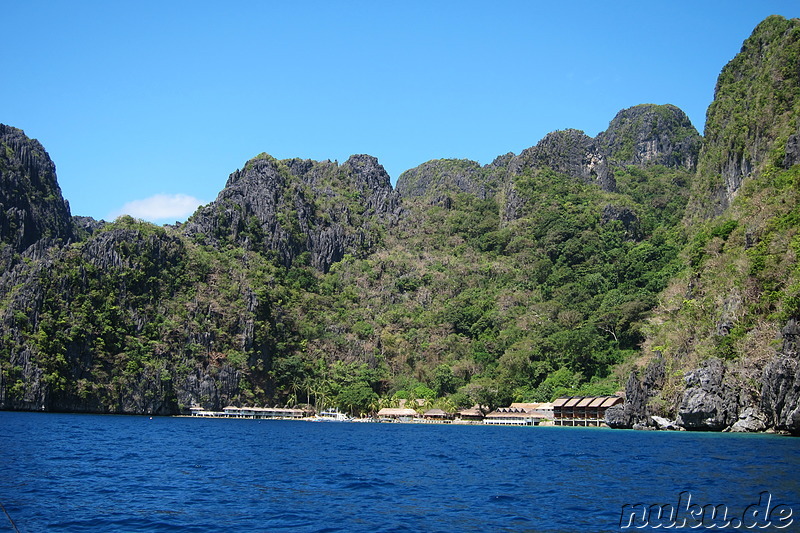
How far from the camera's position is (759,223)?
3019 inches

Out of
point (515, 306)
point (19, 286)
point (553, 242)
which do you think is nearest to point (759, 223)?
point (515, 306)

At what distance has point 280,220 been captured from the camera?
175m

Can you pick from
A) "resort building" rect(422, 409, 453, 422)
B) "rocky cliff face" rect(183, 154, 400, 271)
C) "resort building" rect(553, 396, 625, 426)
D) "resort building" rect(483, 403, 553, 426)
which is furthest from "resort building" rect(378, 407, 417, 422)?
"rocky cliff face" rect(183, 154, 400, 271)

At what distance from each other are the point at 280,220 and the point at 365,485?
14722cm

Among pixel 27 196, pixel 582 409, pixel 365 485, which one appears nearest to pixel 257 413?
pixel 582 409

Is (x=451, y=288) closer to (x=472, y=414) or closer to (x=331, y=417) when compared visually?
(x=331, y=417)

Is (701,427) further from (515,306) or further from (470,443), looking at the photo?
(515,306)

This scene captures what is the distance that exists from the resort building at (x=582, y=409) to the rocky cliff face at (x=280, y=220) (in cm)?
8754

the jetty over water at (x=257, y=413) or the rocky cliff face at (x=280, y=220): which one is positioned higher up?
the rocky cliff face at (x=280, y=220)

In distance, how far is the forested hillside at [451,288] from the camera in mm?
80250

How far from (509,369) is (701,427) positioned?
46590 mm

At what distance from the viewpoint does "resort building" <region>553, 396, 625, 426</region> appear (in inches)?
3743

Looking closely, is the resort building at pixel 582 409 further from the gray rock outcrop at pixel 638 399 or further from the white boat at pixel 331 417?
the white boat at pixel 331 417

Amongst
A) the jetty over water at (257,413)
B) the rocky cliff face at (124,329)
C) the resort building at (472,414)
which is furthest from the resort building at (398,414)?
the rocky cliff face at (124,329)
